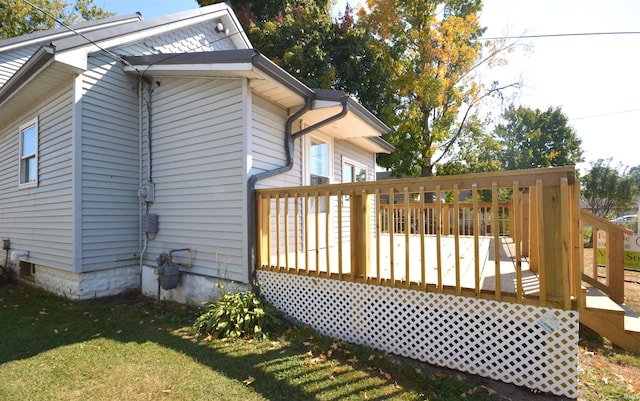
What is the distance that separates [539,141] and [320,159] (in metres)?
25.2

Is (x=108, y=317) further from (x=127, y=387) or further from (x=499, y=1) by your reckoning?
(x=499, y=1)

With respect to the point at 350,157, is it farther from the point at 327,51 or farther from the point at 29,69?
the point at 327,51

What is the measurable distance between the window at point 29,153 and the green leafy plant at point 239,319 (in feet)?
16.9

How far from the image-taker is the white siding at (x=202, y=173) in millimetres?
4543

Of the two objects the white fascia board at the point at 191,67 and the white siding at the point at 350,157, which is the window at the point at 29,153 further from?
the white siding at the point at 350,157

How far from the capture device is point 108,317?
176 inches

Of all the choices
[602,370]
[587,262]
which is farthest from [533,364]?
[587,262]

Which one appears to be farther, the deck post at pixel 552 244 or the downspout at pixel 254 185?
the downspout at pixel 254 185

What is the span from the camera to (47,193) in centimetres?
597

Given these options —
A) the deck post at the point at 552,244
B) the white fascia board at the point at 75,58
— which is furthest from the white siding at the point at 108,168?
the deck post at the point at 552,244

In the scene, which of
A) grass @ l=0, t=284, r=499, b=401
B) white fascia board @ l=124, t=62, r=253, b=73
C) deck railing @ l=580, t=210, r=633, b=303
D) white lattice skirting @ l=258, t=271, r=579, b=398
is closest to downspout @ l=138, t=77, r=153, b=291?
white fascia board @ l=124, t=62, r=253, b=73

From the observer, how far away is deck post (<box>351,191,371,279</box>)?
3707 mm

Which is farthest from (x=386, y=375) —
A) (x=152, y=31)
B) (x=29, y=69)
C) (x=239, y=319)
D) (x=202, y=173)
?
(x=152, y=31)

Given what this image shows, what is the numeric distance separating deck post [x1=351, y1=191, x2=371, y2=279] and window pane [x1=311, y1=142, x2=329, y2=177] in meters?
2.90
